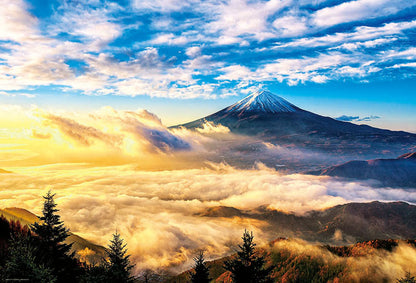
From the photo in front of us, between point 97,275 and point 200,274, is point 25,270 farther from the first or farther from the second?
point 200,274

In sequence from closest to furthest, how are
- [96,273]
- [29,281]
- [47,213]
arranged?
[29,281] → [96,273] → [47,213]

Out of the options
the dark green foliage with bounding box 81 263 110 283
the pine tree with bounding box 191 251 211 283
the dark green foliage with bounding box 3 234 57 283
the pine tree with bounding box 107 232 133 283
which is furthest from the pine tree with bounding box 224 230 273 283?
the dark green foliage with bounding box 3 234 57 283

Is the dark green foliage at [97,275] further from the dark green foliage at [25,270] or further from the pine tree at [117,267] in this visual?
the dark green foliage at [25,270]

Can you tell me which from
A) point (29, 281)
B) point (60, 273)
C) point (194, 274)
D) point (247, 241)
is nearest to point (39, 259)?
point (60, 273)

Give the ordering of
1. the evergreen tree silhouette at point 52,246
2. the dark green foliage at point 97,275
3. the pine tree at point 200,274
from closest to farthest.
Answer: the dark green foliage at point 97,275
the pine tree at point 200,274
the evergreen tree silhouette at point 52,246

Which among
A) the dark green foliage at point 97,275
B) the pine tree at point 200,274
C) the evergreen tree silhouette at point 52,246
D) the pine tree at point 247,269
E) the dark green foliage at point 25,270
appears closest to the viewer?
the dark green foliage at point 25,270

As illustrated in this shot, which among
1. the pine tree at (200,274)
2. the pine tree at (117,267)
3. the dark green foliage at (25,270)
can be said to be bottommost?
the pine tree at (200,274)

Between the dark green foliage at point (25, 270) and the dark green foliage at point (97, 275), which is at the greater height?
the dark green foliage at point (25, 270)

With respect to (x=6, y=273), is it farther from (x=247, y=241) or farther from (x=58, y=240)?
(x=247, y=241)

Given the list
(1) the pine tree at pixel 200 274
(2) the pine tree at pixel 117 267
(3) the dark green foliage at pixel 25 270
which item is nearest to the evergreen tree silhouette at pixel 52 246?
(3) the dark green foliage at pixel 25 270

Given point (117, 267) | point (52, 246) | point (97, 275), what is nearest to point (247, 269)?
point (117, 267)

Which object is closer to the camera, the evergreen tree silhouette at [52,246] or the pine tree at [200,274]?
the pine tree at [200,274]
